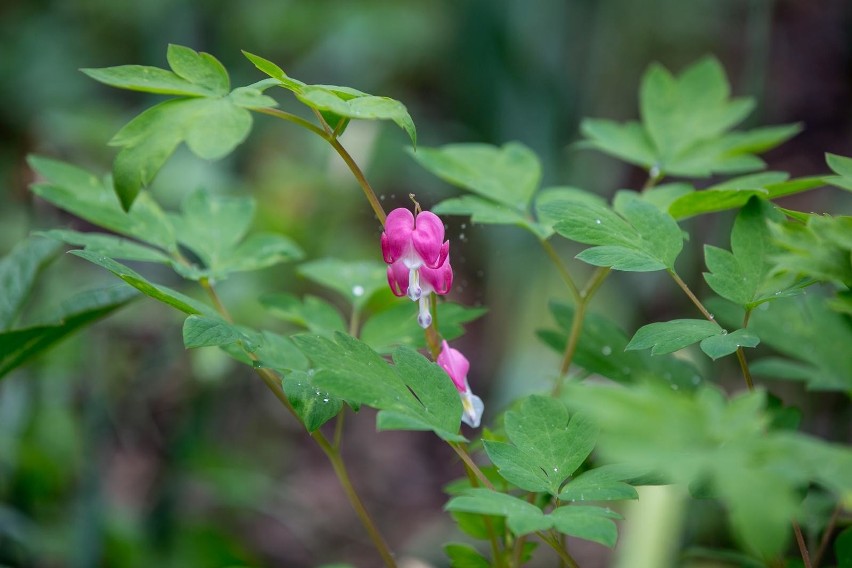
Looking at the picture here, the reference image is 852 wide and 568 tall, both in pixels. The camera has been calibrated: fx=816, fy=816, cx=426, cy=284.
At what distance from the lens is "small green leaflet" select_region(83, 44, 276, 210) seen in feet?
2.62

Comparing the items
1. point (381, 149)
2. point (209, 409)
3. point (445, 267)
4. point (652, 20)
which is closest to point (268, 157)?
point (381, 149)

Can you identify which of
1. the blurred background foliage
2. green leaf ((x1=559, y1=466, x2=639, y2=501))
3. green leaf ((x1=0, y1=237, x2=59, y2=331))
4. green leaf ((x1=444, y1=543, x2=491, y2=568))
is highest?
green leaf ((x1=559, y1=466, x2=639, y2=501))

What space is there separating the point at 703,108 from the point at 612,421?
91cm

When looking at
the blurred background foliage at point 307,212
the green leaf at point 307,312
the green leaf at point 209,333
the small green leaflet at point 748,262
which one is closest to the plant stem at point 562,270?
the small green leaflet at point 748,262

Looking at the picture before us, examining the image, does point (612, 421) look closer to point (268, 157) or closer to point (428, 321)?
point (428, 321)

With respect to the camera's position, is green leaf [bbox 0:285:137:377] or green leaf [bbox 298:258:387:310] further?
green leaf [bbox 298:258:387:310]

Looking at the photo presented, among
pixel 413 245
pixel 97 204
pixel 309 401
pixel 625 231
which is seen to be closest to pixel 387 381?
pixel 309 401

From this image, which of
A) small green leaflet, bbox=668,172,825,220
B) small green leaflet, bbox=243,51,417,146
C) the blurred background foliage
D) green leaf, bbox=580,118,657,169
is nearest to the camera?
small green leaflet, bbox=243,51,417,146

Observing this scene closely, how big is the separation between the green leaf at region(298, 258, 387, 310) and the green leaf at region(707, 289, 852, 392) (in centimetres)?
46

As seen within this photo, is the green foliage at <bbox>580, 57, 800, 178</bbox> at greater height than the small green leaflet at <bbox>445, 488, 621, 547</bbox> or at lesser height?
greater

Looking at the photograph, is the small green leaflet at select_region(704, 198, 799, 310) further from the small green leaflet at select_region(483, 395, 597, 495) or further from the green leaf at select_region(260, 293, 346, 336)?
the green leaf at select_region(260, 293, 346, 336)

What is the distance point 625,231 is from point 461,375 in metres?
0.24

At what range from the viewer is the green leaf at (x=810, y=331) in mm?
645

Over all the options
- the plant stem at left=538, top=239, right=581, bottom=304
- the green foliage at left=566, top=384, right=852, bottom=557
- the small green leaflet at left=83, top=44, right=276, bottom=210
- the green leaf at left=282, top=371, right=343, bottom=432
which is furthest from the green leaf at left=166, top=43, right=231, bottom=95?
the green foliage at left=566, top=384, right=852, bottom=557
